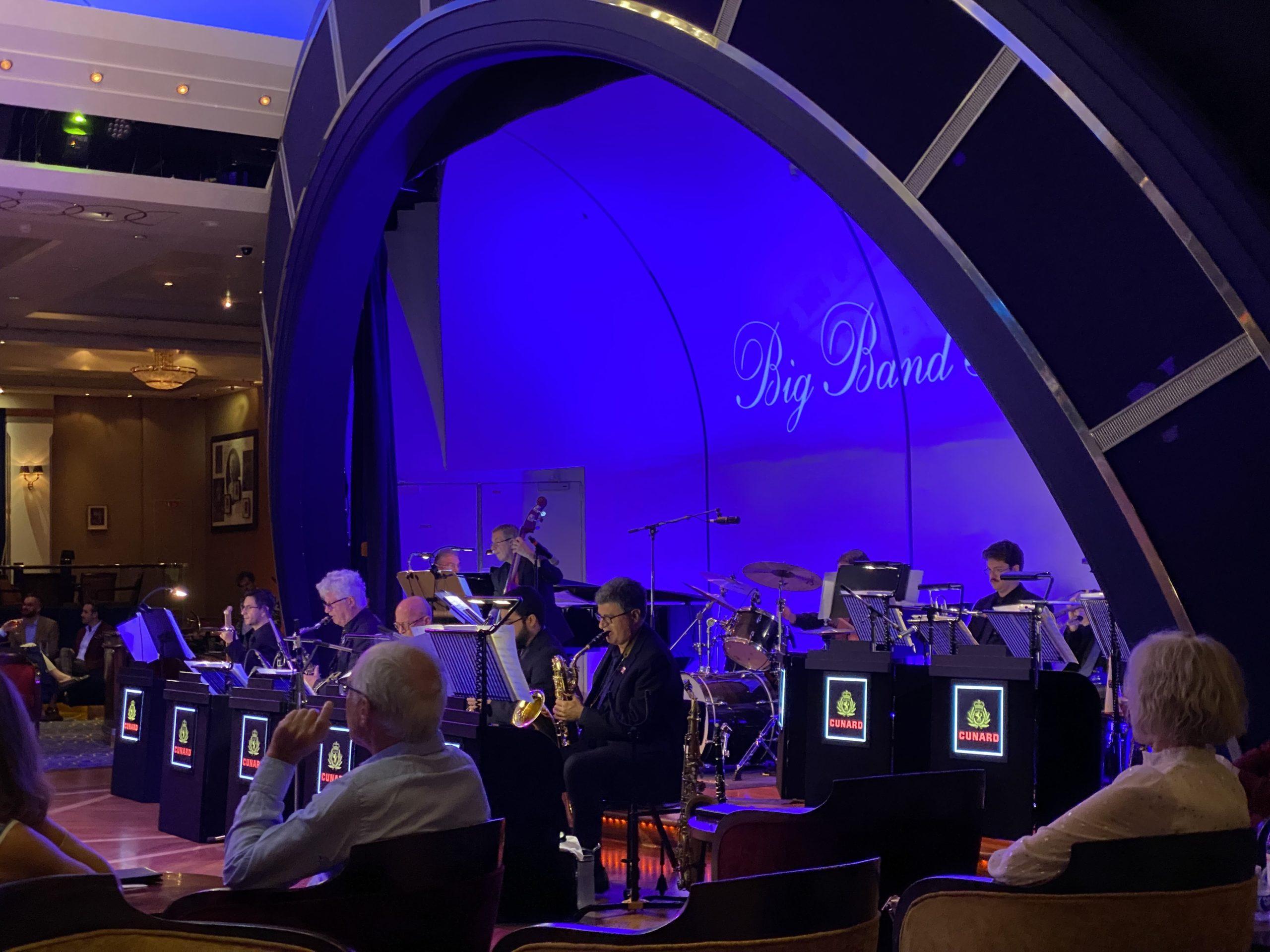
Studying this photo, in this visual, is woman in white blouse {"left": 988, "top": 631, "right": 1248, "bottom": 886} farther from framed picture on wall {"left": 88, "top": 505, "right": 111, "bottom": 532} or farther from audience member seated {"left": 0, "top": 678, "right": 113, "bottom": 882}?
framed picture on wall {"left": 88, "top": 505, "right": 111, "bottom": 532}

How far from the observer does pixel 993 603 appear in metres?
7.58

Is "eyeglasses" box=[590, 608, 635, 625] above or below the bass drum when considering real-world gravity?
above

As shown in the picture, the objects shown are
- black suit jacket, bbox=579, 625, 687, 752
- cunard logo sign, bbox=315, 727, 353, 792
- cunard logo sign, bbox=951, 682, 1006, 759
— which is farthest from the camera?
black suit jacket, bbox=579, 625, 687, 752

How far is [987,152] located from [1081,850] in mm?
2309

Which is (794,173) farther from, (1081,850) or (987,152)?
(1081,850)

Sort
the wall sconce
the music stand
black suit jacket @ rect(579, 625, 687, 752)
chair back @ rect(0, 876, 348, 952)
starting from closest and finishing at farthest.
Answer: chair back @ rect(0, 876, 348, 952), the music stand, black suit jacket @ rect(579, 625, 687, 752), the wall sconce

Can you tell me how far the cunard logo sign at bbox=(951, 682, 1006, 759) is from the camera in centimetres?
535

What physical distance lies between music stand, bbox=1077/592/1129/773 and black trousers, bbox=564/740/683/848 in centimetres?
191

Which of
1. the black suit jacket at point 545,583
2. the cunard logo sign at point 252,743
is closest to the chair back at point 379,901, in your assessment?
the cunard logo sign at point 252,743

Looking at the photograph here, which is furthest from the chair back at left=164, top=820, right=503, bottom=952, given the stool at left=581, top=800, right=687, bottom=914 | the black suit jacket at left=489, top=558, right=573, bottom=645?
the black suit jacket at left=489, top=558, right=573, bottom=645

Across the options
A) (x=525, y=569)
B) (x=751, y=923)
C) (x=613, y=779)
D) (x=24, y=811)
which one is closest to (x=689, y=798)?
(x=613, y=779)

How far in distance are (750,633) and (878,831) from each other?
6.02 meters

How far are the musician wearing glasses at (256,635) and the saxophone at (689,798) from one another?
365cm

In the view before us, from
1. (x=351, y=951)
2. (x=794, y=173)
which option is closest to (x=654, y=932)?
(x=351, y=951)
